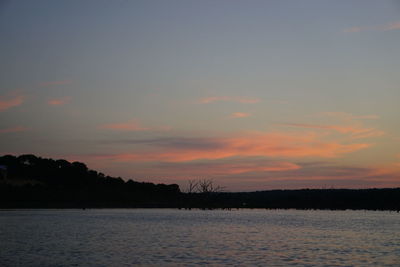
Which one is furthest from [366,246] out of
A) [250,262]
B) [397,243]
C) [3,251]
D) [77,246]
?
[3,251]

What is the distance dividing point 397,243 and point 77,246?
3334 cm

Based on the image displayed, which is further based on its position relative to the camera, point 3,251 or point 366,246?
point 366,246

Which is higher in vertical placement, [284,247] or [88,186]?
[88,186]

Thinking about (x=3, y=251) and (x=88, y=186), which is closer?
(x=3, y=251)

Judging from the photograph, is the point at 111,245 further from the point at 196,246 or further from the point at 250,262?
the point at 250,262

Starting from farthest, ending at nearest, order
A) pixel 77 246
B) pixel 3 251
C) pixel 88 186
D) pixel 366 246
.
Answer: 1. pixel 88 186
2. pixel 366 246
3. pixel 77 246
4. pixel 3 251

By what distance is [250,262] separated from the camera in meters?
37.7

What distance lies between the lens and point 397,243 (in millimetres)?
55594

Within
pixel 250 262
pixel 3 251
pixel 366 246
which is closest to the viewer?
pixel 250 262

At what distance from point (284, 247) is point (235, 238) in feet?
36.3

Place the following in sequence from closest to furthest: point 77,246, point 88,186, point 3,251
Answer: point 3,251
point 77,246
point 88,186

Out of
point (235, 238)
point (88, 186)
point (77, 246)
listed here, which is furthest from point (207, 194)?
point (77, 246)

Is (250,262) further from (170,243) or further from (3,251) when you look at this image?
(3,251)

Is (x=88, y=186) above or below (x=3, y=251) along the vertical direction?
above
